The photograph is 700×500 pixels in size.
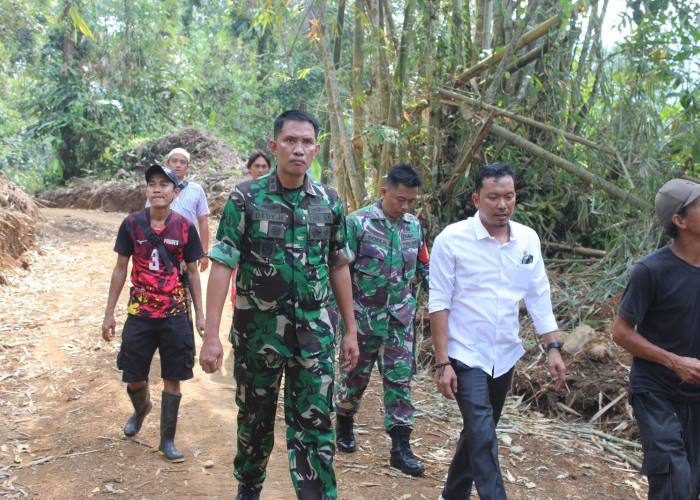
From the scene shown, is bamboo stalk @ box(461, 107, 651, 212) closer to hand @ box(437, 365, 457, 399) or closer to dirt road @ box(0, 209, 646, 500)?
dirt road @ box(0, 209, 646, 500)

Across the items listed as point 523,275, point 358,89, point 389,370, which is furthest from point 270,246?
point 358,89

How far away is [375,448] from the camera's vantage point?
15.8ft

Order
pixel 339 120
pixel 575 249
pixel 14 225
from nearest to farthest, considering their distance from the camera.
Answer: pixel 339 120, pixel 575 249, pixel 14 225

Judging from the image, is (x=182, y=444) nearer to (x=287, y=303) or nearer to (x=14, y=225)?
(x=287, y=303)

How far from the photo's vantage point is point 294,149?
10.6 feet

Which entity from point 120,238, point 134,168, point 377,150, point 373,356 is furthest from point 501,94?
point 134,168

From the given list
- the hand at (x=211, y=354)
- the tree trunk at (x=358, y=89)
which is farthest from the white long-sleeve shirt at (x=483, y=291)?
the tree trunk at (x=358, y=89)

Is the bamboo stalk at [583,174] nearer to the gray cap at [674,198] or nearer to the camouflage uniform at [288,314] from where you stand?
the gray cap at [674,198]

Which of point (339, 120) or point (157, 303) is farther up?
point (339, 120)

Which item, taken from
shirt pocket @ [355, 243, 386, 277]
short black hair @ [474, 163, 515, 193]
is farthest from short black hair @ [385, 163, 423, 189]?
short black hair @ [474, 163, 515, 193]

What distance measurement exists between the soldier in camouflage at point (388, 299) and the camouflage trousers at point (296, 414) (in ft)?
3.88

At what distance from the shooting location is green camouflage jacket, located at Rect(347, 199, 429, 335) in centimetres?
445

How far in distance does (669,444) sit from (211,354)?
2116 millimetres

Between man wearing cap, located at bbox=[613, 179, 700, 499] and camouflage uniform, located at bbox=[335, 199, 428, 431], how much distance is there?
175cm
